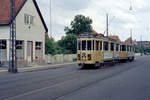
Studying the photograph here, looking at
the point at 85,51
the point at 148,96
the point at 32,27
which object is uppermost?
the point at 32,27

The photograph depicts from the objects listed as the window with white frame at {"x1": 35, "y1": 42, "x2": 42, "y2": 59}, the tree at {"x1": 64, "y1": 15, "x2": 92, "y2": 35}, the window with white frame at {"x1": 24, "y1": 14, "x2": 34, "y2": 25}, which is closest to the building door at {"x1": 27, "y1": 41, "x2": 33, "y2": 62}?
the window with white frame at {"x1": 35, "y1": 42, "x2": 42, "y2": 59}

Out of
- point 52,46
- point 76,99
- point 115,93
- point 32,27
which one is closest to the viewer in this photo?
point 76,99

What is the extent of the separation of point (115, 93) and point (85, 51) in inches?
521

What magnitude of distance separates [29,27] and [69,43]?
15.5 meters

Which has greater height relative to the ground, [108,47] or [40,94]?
[108,47]

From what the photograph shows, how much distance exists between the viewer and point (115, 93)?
405 inches

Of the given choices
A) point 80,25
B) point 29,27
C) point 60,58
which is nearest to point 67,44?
point 60,58

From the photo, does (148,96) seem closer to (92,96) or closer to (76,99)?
(92,96)

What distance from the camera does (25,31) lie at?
101 ft

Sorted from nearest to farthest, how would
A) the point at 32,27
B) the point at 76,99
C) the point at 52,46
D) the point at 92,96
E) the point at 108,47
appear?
the point at 76,99 < the point at 92,96 < the point at 108,47 < the point at 32,27 < the point at 52,46

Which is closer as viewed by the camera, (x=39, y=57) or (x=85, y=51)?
(x=85, y=51)

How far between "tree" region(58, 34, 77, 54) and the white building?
11.3m

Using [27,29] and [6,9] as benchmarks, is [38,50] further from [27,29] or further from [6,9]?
[6,9]

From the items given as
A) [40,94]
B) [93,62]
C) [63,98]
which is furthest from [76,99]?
[93,62]
